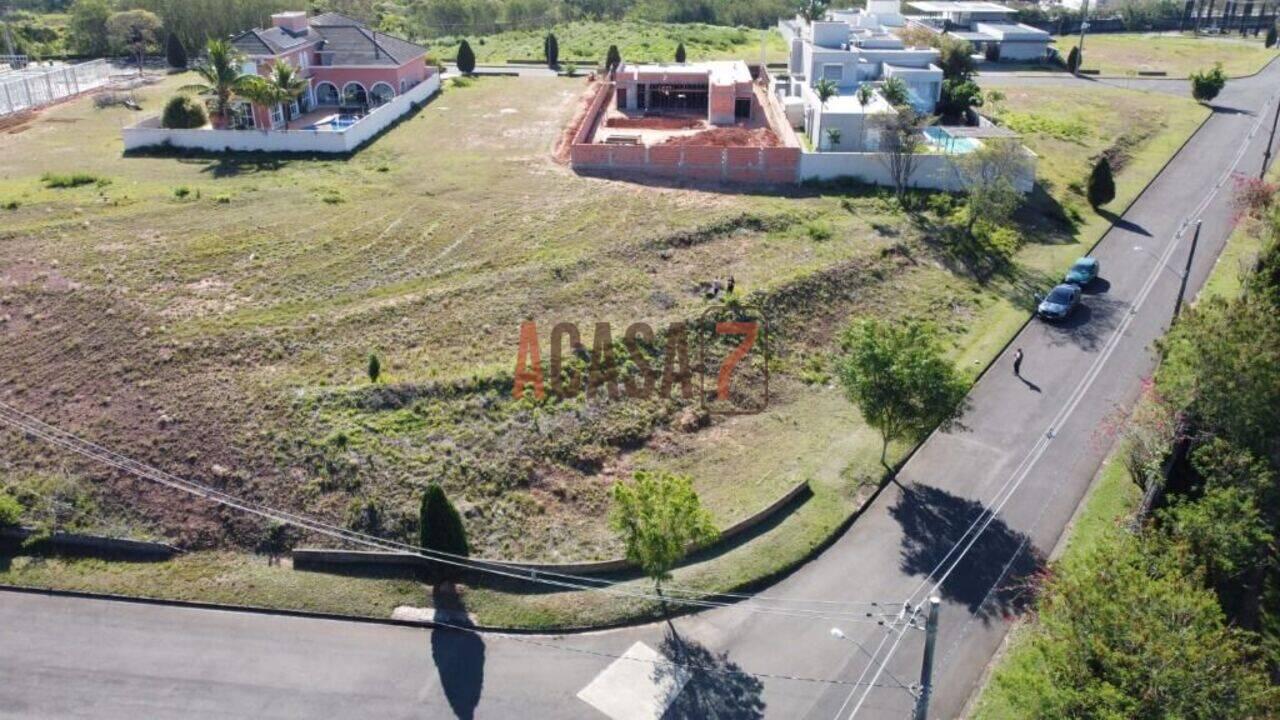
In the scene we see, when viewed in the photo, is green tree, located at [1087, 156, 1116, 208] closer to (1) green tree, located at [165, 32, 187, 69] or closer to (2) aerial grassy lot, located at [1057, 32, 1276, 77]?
(2) aerial grassy lot, located at [1057, 32, 1276, 77]

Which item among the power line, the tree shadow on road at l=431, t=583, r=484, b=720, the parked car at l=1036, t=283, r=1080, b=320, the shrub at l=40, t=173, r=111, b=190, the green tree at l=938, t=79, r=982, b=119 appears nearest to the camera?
the tree shadow on road at l=431, t=583, r=484, b=720

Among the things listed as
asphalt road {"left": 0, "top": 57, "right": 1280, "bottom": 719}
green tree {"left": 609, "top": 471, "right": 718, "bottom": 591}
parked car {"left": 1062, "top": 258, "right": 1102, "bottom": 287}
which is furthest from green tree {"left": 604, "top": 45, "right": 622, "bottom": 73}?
green tree {"left": 609, "top": 471, "right": 718, "bottom": 591}

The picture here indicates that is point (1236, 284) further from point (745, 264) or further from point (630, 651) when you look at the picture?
point (630, 651)

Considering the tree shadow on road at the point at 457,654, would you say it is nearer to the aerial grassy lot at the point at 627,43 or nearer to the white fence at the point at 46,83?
the white fence at the point at 46,83

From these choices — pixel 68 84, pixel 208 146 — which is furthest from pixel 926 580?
pixel 68 84

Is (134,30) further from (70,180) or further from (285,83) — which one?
(70,180)

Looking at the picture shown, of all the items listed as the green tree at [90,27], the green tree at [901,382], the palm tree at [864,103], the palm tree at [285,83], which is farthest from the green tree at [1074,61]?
the green tree at [90,27]

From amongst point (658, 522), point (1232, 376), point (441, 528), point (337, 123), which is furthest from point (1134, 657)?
point (337, 123)
